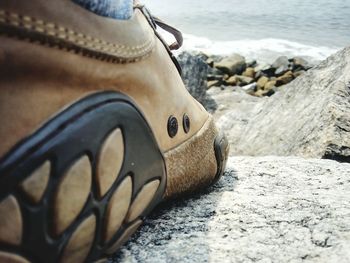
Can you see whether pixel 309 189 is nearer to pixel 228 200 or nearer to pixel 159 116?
pixel 228 200

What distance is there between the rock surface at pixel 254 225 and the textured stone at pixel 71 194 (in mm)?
217

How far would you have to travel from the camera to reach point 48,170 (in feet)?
1.60

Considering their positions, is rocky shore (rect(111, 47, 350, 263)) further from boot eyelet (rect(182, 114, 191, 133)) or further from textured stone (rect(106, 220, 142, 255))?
boot eyelet (rect(182, 114, 191, 133))

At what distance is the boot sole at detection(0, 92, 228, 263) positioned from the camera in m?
0.47

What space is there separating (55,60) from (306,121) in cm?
153

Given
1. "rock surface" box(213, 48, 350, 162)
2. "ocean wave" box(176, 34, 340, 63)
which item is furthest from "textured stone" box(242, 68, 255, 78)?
"rock surface" box(213, 48, 350, 162)

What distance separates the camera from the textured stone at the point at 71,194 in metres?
0.50

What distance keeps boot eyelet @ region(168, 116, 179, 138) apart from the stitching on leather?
18cm

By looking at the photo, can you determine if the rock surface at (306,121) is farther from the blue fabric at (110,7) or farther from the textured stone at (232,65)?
the textured stone at (232,65)

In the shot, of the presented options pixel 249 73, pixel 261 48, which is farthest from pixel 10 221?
pixel 261 48

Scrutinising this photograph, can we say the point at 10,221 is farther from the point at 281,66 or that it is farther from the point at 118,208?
the point at 281,66

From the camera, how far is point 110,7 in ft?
1.90

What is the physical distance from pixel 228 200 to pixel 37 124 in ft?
1.85

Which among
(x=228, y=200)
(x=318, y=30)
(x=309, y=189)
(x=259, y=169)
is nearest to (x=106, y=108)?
(x=228, y=200)
